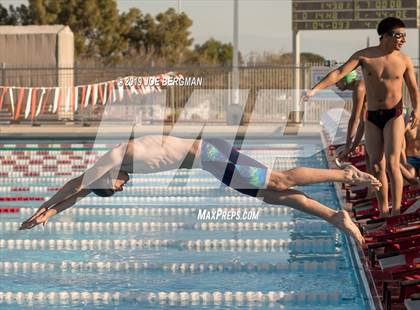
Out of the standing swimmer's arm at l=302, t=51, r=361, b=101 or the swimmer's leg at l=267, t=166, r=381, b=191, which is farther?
the standing swimmer's arm at l=302, t=51, r=361, b=101

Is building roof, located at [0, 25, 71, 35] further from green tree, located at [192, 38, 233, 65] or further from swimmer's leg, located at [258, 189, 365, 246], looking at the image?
green tree, located at [192, 38, 233, 65]

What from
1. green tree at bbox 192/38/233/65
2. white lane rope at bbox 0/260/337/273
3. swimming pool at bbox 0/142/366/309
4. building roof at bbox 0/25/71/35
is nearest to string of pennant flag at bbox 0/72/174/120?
building roof at bbox 0/25/71/35

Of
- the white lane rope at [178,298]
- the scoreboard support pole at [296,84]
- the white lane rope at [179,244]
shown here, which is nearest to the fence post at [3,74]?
the scoreboard support pole at [296,84]

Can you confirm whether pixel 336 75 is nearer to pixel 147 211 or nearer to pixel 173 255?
pixel 173 255

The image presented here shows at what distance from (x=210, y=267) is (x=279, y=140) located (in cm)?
1415

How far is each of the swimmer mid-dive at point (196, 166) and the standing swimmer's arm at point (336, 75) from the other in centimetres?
54

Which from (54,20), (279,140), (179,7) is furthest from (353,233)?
(54,20)

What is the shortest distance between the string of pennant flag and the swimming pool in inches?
517

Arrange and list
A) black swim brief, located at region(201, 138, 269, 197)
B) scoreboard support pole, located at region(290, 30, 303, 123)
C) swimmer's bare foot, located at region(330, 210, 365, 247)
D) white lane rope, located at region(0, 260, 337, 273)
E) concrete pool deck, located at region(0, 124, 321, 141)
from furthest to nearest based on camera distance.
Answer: scoreboard support pole, located at region(290, 30, 303, 123) < concrete pool deck, located at region(0, 124, 321, 141) < white lane rope, located at region(0, 260, 337, 273) < swimmer's bare foot, located at region(330, 210, 365, 247) < black swim brief, located at region(201, 138, 269, 197)

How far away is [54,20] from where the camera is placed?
1852 inches

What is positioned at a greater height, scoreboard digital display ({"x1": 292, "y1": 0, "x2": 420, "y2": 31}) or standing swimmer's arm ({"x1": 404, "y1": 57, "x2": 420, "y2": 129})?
scoreboard digital display ({"x1": 292, "y1": 0, "x2": 420, "y2": 31})

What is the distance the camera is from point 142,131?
23.3 metres

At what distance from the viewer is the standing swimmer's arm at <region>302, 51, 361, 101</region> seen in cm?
Result: 636
